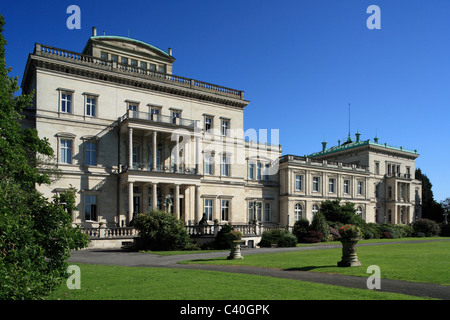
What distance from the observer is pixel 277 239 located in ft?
110

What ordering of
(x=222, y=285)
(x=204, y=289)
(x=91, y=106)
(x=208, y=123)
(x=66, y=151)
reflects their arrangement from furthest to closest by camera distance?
(x=208, y=123) → (x=91, y=106) → (x=66, y=151) → (x=222, y=285) → (x=204, y=289)

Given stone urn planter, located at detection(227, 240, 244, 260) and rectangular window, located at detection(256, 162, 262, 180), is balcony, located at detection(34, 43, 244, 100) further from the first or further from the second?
stone urn planter, located at detection(227, 240, 244, 260)

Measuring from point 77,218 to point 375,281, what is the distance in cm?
2889

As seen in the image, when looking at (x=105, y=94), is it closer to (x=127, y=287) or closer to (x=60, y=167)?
(x=60, y=167)

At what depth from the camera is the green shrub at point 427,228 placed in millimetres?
54688

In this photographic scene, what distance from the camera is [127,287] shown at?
12141mm

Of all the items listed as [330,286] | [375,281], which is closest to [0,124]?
[330,286]

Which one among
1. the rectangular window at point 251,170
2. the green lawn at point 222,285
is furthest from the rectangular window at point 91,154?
the green lawn at point 222,285

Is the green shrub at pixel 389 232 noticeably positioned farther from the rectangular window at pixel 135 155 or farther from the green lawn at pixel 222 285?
the green lawn at pixel 222 285

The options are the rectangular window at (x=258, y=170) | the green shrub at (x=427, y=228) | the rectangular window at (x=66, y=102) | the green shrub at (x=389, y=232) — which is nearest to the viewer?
the rectangular window at (x=66, y=102)

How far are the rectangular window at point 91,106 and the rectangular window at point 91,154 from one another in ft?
9.59

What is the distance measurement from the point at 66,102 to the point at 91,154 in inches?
209

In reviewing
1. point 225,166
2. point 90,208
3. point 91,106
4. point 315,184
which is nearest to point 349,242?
point 90,208

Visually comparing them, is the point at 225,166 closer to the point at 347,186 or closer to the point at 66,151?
the point at 66,151
